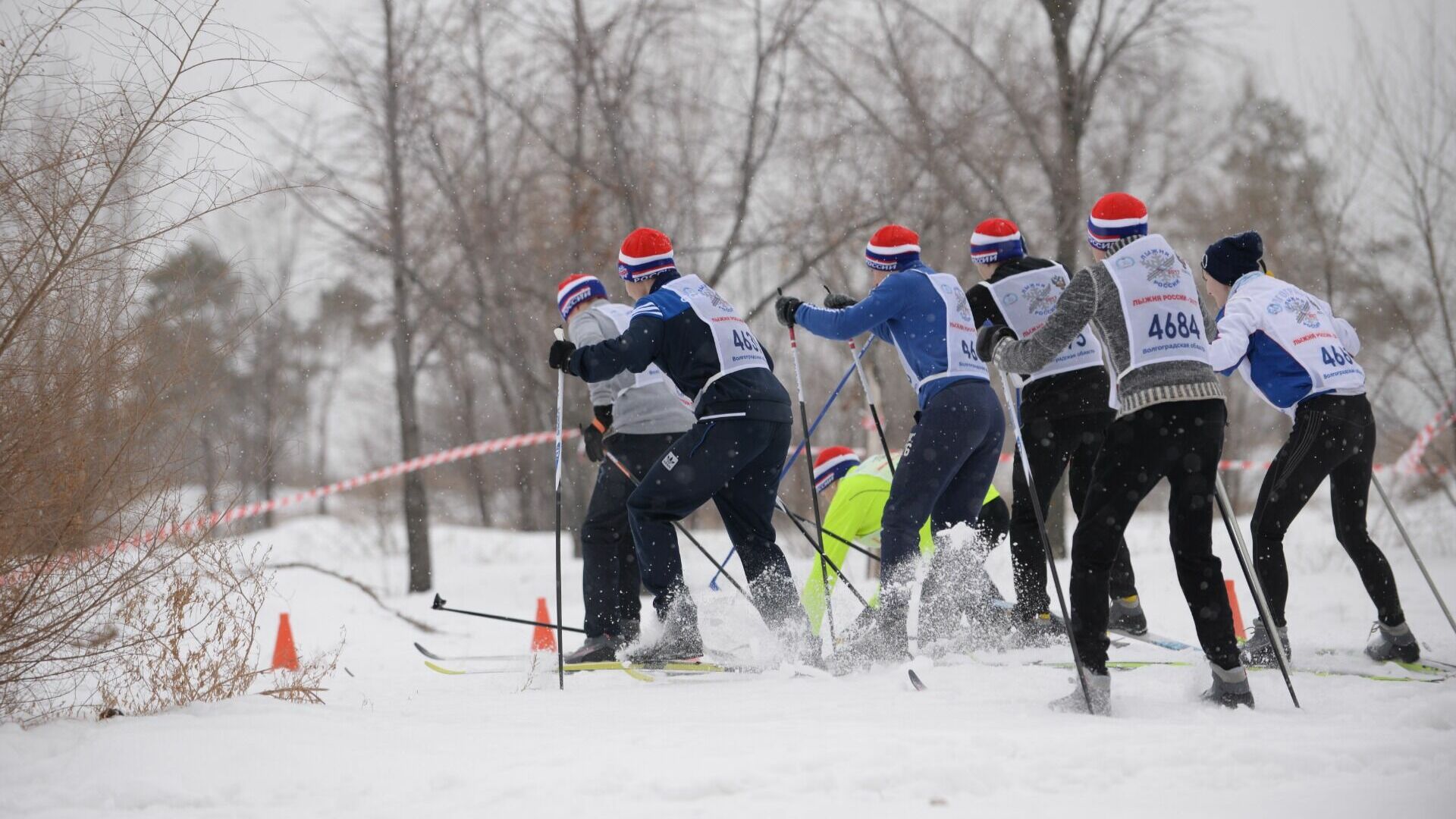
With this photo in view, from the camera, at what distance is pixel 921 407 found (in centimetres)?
533

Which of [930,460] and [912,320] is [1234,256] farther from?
[930,460]

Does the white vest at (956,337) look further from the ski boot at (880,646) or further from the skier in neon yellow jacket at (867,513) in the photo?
the ski boot at (880,646)

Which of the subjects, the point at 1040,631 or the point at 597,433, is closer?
the point at 1040,631

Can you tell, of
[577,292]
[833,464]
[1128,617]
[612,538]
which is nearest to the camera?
[612,538]

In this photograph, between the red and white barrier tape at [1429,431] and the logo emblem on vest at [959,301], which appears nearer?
the logo emblem on vest at [959,301]

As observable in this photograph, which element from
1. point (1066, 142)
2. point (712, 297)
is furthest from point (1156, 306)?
point (1066, 142)

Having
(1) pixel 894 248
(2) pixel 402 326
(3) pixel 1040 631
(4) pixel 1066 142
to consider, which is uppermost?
(4) pixel 1066 142

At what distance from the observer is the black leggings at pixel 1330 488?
16.0 ft

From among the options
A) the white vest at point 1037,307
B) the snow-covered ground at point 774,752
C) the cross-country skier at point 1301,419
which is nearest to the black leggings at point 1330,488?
the cross-country skier at point 1301,419

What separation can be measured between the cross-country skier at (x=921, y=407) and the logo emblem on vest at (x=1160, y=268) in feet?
3.82

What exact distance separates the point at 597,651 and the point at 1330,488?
3.33 m

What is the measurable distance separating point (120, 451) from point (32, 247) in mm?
729

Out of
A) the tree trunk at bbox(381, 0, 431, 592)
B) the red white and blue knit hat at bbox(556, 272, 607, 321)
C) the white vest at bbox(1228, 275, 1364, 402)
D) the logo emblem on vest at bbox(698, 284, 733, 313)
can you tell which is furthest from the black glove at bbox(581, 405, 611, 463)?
the tree trunk at bbox(381, 0, 431, 592)

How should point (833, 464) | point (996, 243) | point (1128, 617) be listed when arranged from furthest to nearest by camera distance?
point (833, 464) < point (1128, 617) < point (996, 243)
